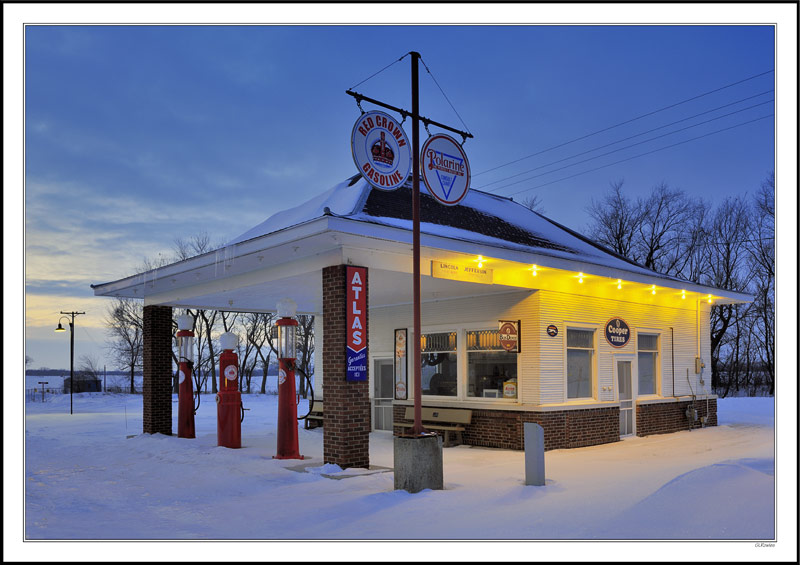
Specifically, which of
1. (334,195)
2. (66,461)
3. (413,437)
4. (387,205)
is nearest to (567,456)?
(413,437)

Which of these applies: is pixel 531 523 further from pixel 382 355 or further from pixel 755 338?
pixel 755 338

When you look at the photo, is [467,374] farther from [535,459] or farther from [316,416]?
[535,459]

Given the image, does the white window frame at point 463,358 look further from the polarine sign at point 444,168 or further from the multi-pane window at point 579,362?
the polarine sign at point 444,168

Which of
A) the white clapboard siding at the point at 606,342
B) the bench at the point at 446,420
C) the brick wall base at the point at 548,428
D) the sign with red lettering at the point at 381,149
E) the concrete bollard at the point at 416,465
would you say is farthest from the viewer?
the bench at the point at 446,420

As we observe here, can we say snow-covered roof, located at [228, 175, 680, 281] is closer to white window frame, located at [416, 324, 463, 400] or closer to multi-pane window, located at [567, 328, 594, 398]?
multi-pane window, located at [567, 328, 594, 398]

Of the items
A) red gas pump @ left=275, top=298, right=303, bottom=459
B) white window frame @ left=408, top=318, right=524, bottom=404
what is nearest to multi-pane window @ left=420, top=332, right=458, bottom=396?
white window frame @ left=408, top=318, right=524, bottom=404

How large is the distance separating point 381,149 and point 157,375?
10.4m

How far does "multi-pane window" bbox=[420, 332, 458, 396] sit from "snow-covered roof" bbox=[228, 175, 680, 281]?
2940 millimetres

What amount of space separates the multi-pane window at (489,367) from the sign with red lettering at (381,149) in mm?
6592

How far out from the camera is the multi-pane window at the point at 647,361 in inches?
691

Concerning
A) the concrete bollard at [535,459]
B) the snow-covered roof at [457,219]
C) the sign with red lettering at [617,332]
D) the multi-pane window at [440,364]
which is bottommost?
the concrete bollard at [535,459]

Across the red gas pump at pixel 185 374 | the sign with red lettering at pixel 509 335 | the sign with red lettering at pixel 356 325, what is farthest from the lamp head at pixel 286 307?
the sign with red lettering at pixel 509 335

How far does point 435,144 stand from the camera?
1009cm

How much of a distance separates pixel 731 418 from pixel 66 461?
20.7 metres
